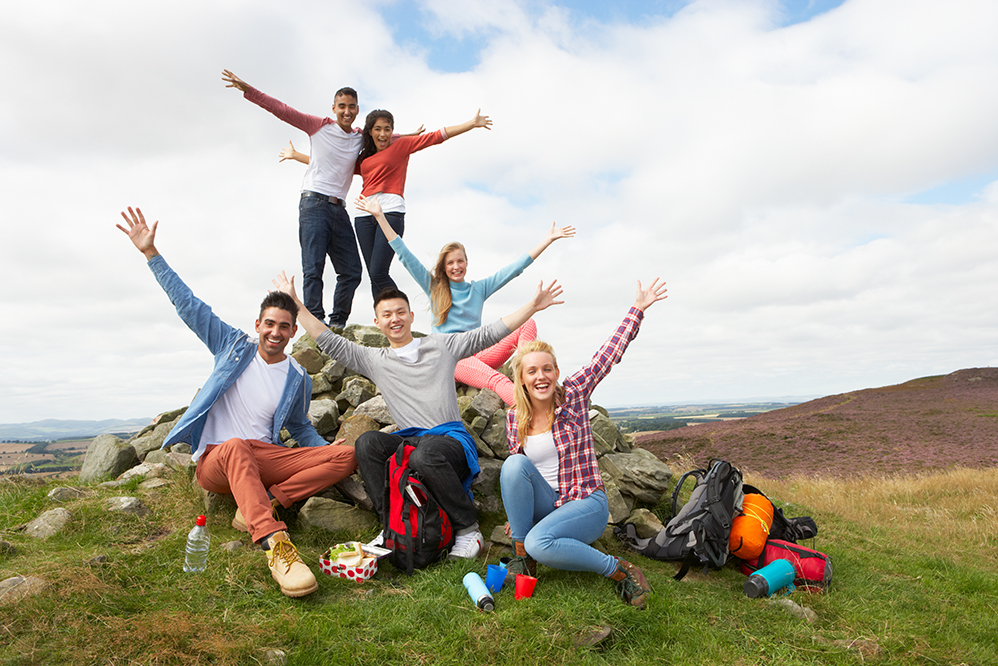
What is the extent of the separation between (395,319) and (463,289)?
2.33 meters

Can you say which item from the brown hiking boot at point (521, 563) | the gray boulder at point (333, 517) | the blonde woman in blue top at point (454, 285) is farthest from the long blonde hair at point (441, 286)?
the brown hiking boot at point (521, 563)

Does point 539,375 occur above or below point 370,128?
below

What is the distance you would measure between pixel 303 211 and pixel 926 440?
79.2ft

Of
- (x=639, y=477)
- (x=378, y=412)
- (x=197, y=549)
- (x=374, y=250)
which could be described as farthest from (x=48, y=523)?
(x=639, y=477)

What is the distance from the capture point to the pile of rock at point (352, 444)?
6340 mm

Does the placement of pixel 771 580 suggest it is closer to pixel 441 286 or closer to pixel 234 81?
pixel 441 286

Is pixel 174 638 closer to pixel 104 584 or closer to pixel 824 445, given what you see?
pixel 104 584

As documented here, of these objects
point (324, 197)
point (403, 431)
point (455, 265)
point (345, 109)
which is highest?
point (345, 109)

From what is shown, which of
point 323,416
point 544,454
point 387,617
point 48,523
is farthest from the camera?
point 323,416

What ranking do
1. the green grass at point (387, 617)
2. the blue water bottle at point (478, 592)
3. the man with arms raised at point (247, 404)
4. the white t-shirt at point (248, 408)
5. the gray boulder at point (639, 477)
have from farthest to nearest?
the gray boulder at point (639, 477), the white t-shirt at point (248, 408), the man with arms raised at point (247, 404), the blue water bottle at point (478, 592), the green grass at point (387, 617)

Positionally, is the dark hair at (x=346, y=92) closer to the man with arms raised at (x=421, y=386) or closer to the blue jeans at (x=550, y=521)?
the man with arms raised at (x=421, y=386)

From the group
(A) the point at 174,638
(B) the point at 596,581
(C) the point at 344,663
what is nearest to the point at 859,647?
(B) the point at 596,581

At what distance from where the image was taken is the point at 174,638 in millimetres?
3725

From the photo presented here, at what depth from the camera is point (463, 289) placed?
26.6 feet
